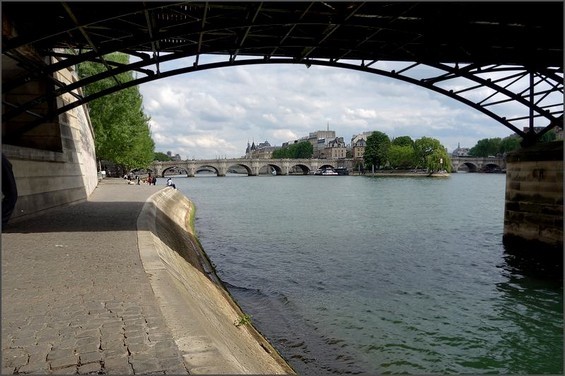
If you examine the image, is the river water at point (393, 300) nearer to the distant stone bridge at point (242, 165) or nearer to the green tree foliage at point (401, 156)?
the distant stone bridge at point (242, 165)

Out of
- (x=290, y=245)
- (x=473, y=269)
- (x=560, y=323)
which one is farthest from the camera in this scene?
(x=290, y=245)

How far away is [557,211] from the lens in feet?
51.2

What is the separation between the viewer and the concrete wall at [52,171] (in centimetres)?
1278

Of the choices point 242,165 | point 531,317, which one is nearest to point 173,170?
point 242,165

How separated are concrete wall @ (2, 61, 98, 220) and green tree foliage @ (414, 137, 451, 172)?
322 feet

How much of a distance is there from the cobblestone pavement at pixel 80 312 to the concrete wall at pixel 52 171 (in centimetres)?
375

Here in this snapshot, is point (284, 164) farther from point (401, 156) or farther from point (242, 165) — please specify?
point (401, 156)

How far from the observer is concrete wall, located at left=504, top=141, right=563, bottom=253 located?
15.7 metres

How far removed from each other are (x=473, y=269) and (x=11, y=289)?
45.6 ft

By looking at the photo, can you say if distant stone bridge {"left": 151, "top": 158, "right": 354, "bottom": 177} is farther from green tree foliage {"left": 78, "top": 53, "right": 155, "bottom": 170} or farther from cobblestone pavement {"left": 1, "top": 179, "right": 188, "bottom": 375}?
cobblestone pavement {"left": 1, "top": 179, "right": 188, "bottom": 375}

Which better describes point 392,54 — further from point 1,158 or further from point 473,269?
point 1,158

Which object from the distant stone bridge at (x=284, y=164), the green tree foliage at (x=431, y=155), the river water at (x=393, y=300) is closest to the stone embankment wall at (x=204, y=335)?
the river water at (x=393, y=300)

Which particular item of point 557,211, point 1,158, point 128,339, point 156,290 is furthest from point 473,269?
point 1,158

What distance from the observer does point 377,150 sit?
13188 centimetres
